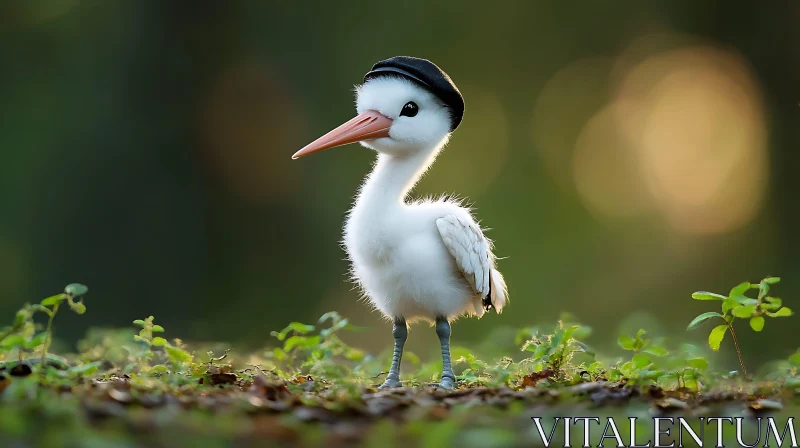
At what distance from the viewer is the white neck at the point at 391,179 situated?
455 centimetres

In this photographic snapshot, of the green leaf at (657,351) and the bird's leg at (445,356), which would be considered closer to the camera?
the green leaf at (657,351)

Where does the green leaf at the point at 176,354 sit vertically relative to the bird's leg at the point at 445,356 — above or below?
below

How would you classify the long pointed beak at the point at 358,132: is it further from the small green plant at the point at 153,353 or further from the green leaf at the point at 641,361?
the green leaf at the point at 641,361

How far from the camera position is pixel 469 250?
4.54 metres

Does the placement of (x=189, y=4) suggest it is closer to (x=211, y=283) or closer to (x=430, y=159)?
(x=211, y=283)

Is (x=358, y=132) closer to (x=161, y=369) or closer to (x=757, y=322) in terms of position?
(x=161, y=369)

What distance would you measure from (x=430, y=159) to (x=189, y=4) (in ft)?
26.8

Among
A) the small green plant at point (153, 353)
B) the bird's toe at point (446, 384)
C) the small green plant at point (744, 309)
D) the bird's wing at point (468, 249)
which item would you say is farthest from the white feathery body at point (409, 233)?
the small green plant at point (744, 309)

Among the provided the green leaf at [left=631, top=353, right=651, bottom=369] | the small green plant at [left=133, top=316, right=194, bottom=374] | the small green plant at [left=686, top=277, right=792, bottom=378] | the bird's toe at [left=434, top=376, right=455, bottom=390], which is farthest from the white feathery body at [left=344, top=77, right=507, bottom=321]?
the small green plant at [left=686, top=277, right=792, bottom=378]

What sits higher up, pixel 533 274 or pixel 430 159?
pixel 533 274

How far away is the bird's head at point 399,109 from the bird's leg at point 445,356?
975 millimetres

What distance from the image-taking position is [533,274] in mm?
12781

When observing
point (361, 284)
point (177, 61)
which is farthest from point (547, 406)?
point (177, 61)

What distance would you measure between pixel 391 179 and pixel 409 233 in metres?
0.35
